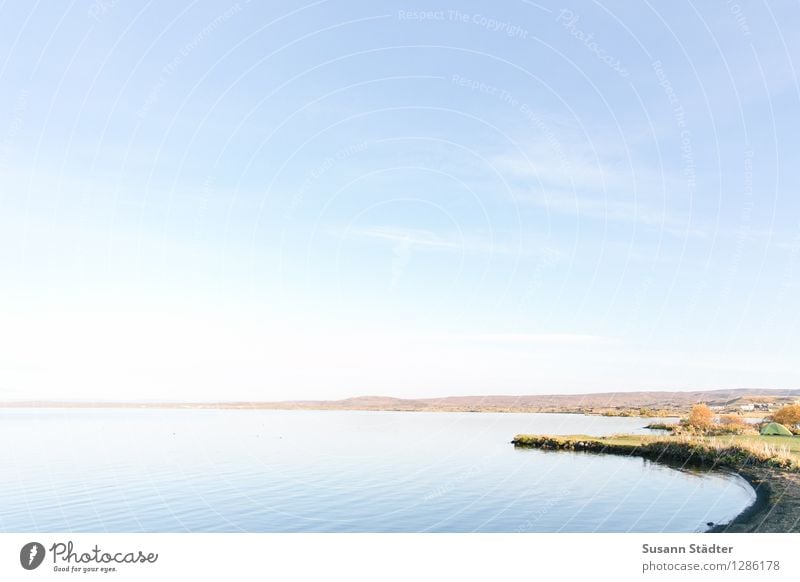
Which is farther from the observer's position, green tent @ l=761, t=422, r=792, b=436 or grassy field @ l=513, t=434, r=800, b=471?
green tent @ l=761, t=422, r=792, b=436

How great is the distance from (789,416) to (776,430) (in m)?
1.93

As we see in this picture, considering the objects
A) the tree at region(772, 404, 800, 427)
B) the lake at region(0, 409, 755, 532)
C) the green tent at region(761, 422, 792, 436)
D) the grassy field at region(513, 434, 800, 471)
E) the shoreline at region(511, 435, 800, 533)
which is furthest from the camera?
the tree at region(772, 404, 800, 427)

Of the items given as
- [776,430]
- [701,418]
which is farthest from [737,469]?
[701,418]

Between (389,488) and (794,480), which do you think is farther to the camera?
(389,488)

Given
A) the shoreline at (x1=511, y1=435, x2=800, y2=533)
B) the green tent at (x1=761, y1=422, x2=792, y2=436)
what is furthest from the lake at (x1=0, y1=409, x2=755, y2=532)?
→ the green tent at (x1=761, y1=422, x2=792, y2=436)

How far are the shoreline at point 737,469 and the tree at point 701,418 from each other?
369 cm

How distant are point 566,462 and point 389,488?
41.1 ft

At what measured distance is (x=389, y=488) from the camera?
26.8m

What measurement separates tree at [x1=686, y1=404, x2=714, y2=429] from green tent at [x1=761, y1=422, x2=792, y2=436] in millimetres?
4063

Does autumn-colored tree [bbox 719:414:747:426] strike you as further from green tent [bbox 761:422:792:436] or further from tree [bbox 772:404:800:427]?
green tent [bbox 761:422:792:436]

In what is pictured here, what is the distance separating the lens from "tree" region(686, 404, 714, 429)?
121 ft
